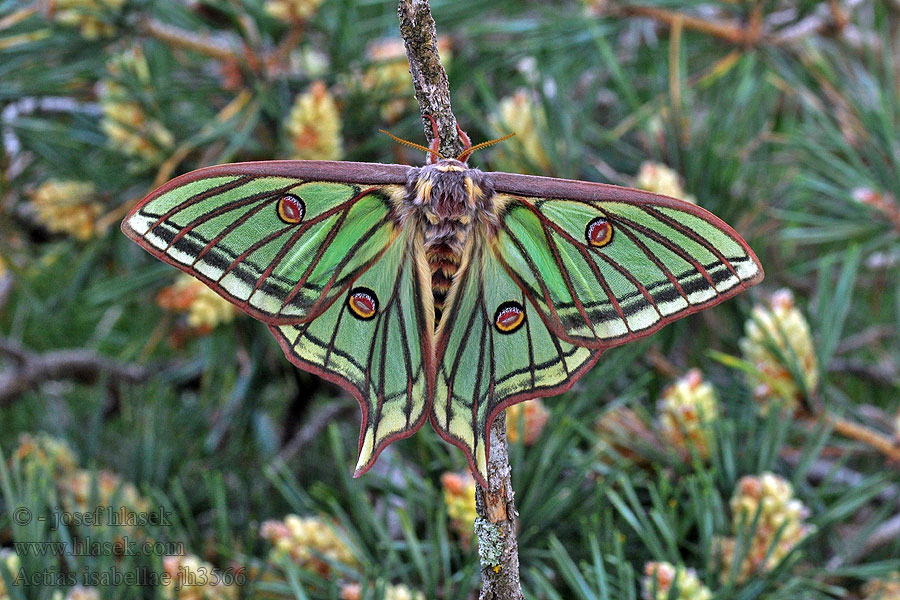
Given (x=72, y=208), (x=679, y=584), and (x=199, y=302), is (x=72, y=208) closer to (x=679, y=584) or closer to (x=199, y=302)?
(x=199, y=302)

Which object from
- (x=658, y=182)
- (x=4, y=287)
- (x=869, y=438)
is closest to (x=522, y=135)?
(x=658, y=182)

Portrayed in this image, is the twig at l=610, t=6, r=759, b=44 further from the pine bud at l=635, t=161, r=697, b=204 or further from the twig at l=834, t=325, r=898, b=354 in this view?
the twig at l=834, t=325, r=898, b=354

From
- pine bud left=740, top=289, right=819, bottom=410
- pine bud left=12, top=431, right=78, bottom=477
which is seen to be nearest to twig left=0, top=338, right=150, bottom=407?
pine bud left=12, top=431, right=78, bottom=477

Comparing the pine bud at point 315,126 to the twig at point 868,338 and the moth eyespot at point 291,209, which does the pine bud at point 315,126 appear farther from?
the twig at point 868,338

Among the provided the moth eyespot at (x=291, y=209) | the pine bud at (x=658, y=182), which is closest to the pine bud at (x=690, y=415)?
the pine bud at (x=658, y=182)

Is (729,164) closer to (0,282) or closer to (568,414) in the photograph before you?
A: (568,414)

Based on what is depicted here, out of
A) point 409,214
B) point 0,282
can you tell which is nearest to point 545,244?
point 409,214
